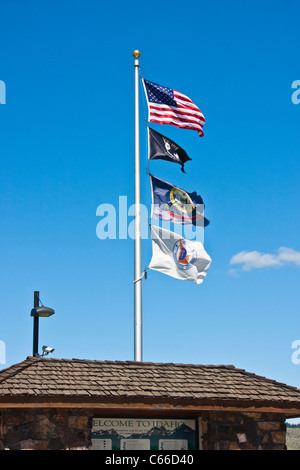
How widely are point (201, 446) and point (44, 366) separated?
3398 millimetres

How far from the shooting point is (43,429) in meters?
12.6

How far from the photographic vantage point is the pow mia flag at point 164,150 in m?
17.7

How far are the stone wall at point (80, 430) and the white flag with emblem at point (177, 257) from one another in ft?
14.3

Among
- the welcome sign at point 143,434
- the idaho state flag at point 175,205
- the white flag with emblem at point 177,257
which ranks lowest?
the welcome sign at point 143,434

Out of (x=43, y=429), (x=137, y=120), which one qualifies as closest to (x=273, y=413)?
(x=43, y=429)

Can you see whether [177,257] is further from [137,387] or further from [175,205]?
[137,387]

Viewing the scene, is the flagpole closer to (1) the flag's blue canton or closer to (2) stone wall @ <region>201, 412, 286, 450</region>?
(1) the flag's blue canton

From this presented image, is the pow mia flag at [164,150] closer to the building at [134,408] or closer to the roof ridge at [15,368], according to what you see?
the building at [134,408]

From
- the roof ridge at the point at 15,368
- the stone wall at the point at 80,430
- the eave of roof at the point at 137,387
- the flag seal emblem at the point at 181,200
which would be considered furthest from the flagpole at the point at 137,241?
the stone wall at the point at 80,430

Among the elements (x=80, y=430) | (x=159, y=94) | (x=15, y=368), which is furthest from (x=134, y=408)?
(x=159, y=94)

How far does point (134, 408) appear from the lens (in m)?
12.7

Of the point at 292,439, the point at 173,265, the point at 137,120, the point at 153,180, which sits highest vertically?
the point at 137,120

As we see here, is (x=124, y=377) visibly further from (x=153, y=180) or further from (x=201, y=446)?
(x=153, y=180)

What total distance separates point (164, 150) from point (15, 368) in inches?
282
